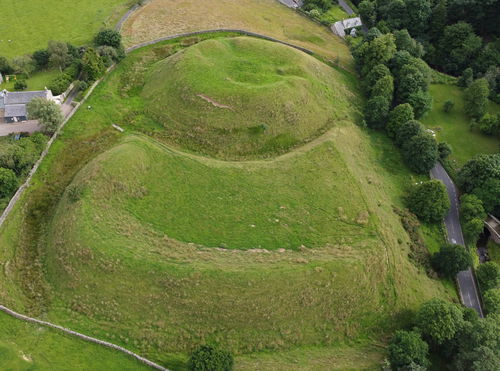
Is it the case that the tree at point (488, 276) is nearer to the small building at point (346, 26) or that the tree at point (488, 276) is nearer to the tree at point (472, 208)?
the tree at point (472, 208)

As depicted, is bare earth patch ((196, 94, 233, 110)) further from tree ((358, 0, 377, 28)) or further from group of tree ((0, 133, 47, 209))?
tree ((358, 0, 377, 28))

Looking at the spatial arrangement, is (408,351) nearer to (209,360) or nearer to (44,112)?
(209,360)

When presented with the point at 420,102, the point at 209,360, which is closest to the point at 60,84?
the point at 209,360

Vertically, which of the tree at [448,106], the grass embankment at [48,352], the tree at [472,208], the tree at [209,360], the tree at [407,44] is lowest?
the grass embankment at [48,352]

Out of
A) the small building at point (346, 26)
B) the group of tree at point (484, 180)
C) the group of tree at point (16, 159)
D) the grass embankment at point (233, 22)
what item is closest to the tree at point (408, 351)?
the group of tree at point (484, 180)

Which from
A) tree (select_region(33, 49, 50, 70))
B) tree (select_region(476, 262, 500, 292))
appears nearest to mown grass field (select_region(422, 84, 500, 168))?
tree (select_region(476, 262, 500, 292))
